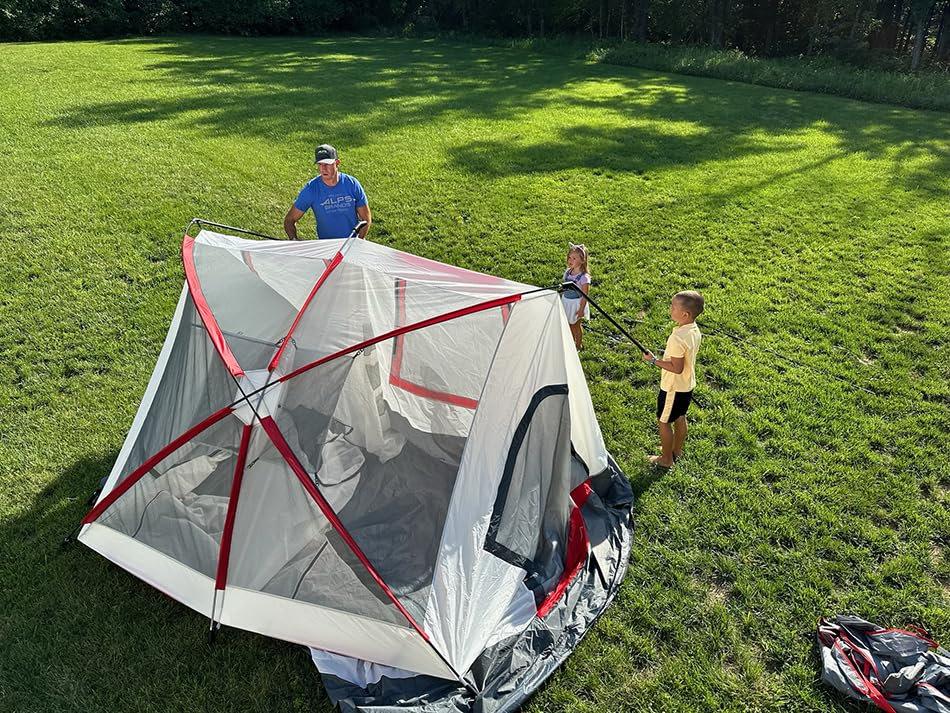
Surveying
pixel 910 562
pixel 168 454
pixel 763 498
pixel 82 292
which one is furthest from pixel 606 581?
pixel 82 292

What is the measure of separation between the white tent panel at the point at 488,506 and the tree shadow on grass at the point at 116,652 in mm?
789

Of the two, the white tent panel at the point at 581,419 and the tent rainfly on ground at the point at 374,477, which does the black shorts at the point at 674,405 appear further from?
the tent rainfly on ground at the point at 374,477

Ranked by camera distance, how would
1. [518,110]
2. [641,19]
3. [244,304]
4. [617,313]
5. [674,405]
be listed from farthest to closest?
[641,19] < [518,110] < [617,313] < [674,405] < [244,304]

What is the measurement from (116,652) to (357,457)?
65.6 inches

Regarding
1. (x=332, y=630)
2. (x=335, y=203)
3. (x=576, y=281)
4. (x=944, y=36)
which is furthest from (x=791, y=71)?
(x=332, y=630)

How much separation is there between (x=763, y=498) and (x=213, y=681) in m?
3.74

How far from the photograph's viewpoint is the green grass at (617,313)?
3.61 meters

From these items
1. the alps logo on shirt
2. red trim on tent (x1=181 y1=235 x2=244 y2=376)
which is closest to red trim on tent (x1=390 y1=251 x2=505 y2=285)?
red trim on tent (x1=181 y1=235 x2=244 y2=376)

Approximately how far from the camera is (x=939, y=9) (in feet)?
78.8

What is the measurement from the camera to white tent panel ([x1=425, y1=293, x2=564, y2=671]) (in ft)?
10.9

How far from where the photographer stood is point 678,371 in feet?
14.5

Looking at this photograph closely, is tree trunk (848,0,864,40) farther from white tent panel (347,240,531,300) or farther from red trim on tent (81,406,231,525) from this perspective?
red trim on tent (81,406,231,525)

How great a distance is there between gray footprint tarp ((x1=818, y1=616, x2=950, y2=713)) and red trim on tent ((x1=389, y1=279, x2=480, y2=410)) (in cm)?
237

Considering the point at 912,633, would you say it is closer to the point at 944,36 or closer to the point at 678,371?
the point at 678,371
